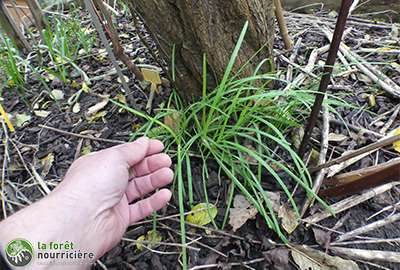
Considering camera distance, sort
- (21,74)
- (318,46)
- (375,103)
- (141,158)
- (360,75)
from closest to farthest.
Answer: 1. (141,158)
2. (375,103)
3. (360,75)
4. (318,46)
5. (21,74)

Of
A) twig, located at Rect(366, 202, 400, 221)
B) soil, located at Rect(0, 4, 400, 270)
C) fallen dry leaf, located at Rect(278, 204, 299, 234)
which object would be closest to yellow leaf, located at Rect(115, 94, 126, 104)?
soil, located at Rect(0, 4, 400, 270)

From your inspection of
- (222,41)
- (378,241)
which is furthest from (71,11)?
(378,241)

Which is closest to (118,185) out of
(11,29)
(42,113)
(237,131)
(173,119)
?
(173,119)

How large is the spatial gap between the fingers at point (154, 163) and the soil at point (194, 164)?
4.8 inches

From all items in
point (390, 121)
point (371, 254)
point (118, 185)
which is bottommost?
point (371, 254)

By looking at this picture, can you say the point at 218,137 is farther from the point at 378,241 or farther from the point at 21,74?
the point at 21,74

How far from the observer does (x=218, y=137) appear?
95cm

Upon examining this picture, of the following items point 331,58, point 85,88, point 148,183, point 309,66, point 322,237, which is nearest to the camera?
point 331,58

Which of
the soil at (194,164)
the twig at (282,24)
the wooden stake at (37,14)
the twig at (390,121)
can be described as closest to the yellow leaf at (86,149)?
the soil at (194,164)

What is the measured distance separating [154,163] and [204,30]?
45 centimetres

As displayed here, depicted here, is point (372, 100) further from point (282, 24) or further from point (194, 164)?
point (194, 164)

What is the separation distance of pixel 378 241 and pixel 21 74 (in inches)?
69.0

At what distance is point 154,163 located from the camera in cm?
94

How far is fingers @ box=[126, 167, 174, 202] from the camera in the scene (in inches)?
36.2
